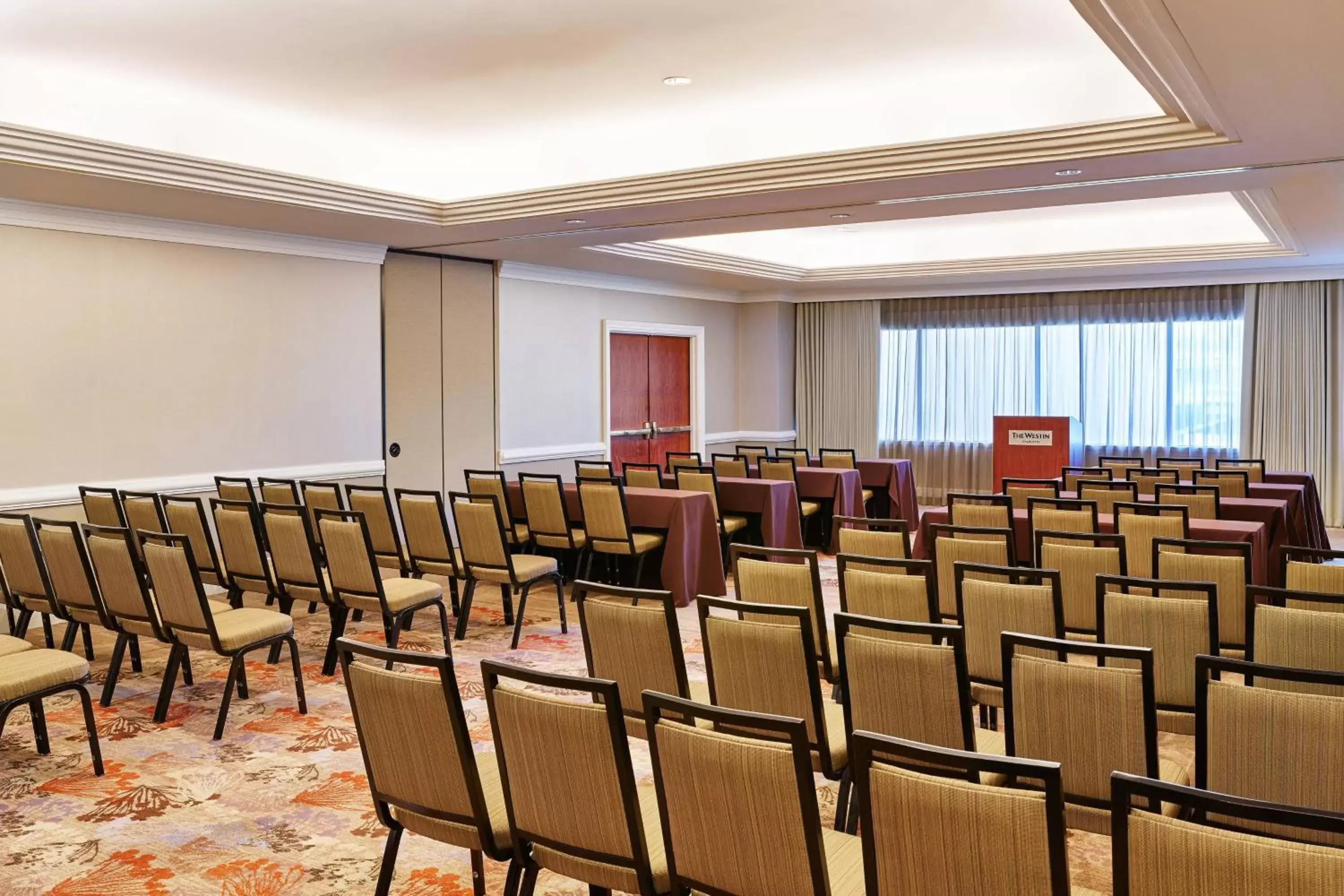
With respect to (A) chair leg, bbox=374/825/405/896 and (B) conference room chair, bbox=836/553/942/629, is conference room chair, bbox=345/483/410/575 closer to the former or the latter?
(B) conference room chair, bbox=836/553/942/629

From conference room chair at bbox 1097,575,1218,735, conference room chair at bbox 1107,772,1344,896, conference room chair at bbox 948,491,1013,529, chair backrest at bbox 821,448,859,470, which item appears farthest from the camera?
chair backrest at bbox 821,448,859,470

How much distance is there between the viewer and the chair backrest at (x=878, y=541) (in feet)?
15.8

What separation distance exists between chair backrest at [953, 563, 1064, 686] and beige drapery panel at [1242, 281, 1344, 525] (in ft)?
30.7

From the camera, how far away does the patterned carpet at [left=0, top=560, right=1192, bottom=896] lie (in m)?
3.25

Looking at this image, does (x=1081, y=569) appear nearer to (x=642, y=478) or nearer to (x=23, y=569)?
(x=642, y=478)

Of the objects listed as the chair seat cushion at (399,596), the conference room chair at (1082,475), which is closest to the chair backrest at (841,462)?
the conference room chair at (1082,475)

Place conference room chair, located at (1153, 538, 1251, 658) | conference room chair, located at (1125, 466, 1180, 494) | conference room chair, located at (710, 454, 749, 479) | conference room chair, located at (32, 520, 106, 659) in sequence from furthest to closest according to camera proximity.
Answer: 1. conference room chair, located at (710, 454, 749, 479)
2. conference room chair, located at (1125, 466, 1180, 494)
3. conference room chair, located at (32, 520, 106, 659)
4. conference room chair, located at (1153, 538, 1251, 658)

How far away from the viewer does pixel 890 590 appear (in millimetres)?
3936

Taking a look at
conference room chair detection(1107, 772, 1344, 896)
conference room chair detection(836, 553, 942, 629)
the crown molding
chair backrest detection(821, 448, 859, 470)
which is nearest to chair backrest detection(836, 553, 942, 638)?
conference room chair detection(836, 553, 942, 629)

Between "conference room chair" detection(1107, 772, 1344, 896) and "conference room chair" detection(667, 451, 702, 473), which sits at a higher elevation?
"conference room chair" detection(667, 451, 702, 473)

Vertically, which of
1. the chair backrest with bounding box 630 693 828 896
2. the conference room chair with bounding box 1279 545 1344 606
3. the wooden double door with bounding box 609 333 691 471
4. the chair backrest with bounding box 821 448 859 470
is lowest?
the chair backrest with bounding box 630 693 828 896

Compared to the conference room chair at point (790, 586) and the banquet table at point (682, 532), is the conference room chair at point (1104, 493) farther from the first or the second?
the conference room chair at point (790, 586)

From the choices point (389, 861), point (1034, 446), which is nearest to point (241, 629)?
point (389, 861)

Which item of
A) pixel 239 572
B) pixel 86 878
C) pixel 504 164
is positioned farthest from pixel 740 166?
pixel 86 878
